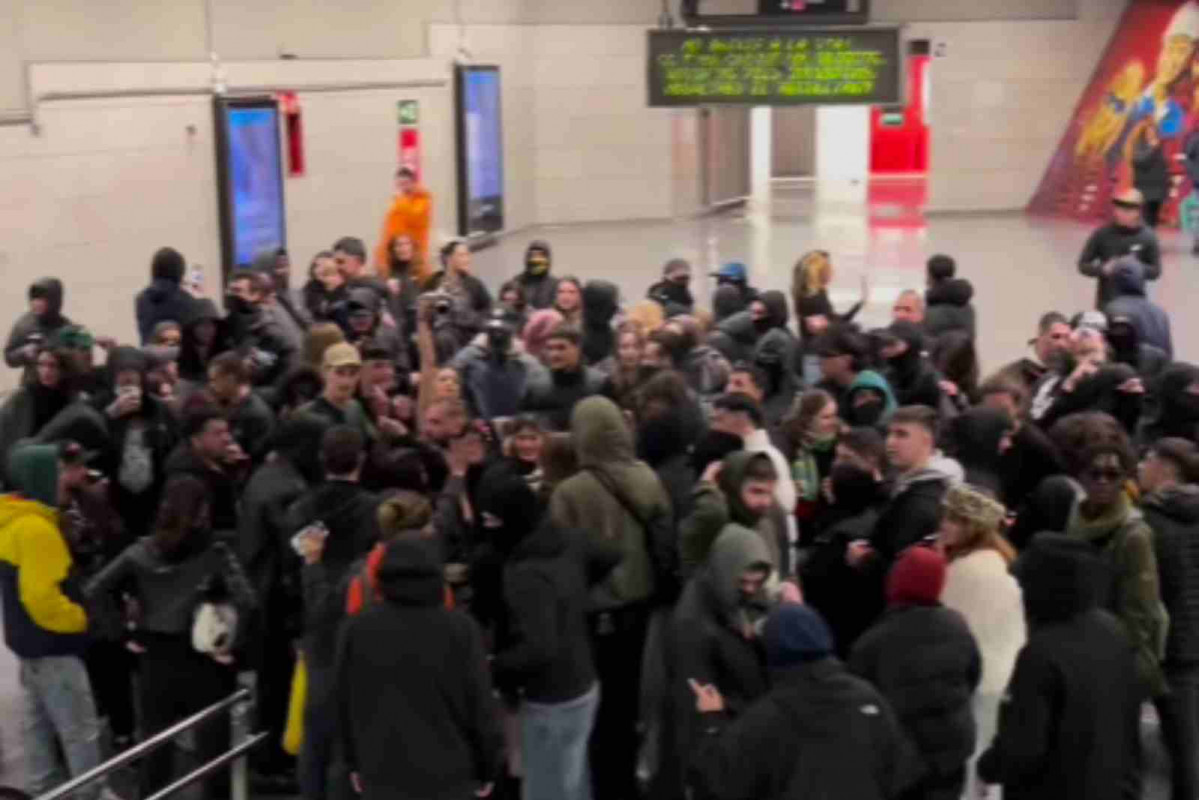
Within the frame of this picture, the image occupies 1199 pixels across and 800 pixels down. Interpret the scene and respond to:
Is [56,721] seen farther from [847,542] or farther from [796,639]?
[796,639]

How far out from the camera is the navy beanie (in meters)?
4.56

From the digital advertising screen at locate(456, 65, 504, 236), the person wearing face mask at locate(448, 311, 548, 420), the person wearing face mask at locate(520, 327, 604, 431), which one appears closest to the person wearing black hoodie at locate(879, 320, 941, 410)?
the person wearing face mask at locate(520, 327, 604, 431)

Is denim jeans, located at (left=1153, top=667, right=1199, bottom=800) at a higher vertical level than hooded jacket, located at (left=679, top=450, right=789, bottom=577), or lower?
lower

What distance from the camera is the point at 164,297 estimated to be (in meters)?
11.4

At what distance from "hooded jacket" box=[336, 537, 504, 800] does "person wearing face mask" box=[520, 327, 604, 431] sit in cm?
339

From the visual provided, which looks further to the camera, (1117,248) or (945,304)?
(1117,248)

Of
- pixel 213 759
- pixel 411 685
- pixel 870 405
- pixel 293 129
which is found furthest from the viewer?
pixel 293 129

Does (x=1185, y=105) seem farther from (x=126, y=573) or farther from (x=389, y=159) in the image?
(x=126, y=573)

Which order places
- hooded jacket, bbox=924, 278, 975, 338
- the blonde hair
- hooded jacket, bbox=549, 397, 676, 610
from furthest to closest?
hooded jacket, bbox=924, 278, 975, 338
the blonde hair
hooded jacket, bbox=549, 397, 676, 610

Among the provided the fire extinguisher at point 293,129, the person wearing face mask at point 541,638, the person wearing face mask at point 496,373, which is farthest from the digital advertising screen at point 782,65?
the person wearing face mask at point 541,638

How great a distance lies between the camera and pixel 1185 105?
2538 centimetres

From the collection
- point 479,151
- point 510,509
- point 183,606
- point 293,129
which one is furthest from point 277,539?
point 479,151

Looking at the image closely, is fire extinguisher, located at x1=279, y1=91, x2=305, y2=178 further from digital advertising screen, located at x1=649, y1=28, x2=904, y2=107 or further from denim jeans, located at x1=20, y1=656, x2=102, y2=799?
denim jeans, located at x1=20, y1=656, x2=102, y2=799

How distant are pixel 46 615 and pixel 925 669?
130 inches
